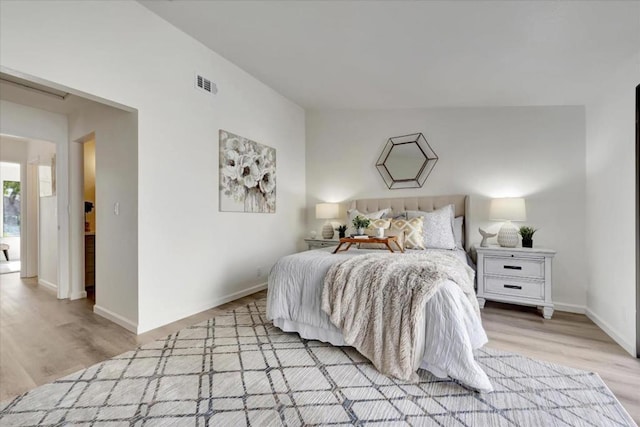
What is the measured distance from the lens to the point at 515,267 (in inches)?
120

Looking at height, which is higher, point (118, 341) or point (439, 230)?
point (439, 230)

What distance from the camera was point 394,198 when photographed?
414cm

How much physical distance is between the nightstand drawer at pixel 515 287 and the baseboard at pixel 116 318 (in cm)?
372

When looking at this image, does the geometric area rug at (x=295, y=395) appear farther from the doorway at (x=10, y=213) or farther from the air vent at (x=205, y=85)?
the doorway at (x=10, y=213)

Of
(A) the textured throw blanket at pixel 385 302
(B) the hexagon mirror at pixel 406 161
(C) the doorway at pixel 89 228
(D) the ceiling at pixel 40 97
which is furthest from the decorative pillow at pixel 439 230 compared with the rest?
(C) the doorway at pixel 89 228

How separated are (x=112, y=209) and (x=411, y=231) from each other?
3239mm

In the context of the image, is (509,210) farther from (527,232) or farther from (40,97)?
(40,97)

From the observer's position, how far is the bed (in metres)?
1.68

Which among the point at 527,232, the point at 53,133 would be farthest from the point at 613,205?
the point at 53,133

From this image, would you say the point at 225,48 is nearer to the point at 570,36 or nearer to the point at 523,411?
the point at 570,36

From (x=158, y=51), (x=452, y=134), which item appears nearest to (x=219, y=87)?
(x=158, y=51)

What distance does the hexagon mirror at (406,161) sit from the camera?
3977 mm

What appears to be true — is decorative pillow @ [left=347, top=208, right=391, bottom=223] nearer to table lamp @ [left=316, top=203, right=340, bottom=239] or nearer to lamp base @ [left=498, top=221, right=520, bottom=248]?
table lamp @ [left=316, top=203, right=340, bottom=239]

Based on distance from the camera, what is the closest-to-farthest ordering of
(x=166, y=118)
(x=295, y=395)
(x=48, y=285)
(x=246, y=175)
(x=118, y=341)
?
(x=295, y=395), (x=118, y=341), (x=166, y=118), (x=246, y=175), (x=48, y=285)
